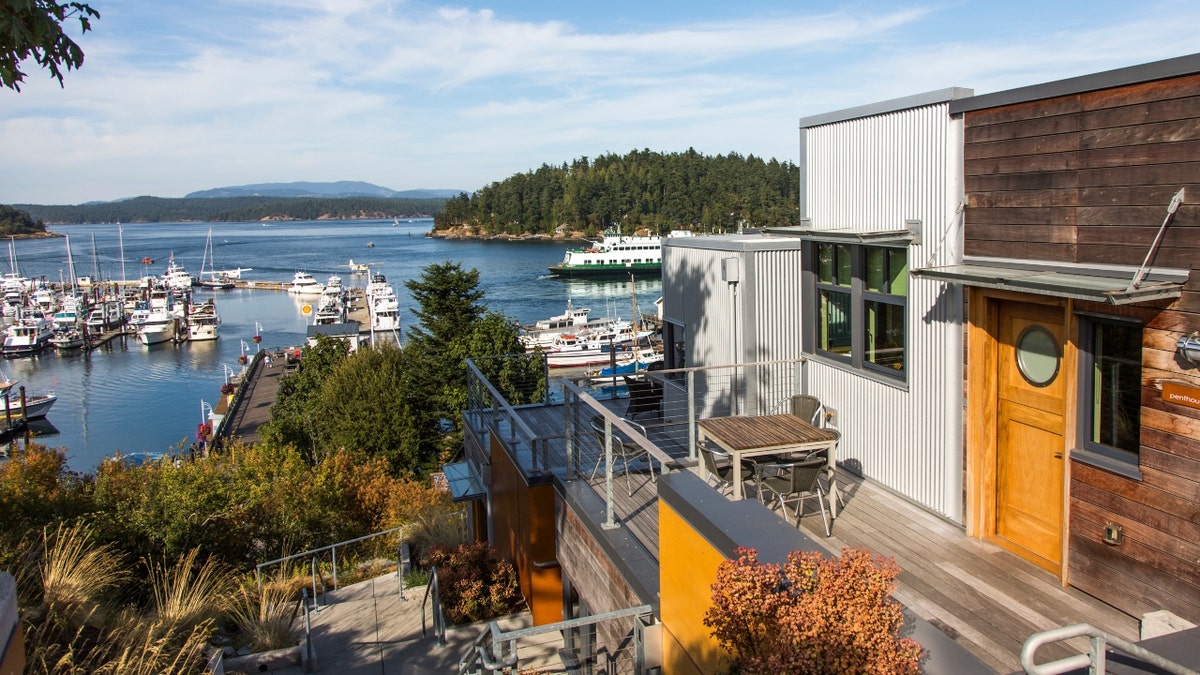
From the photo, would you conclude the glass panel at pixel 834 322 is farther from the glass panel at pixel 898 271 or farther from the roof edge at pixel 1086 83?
the roof edge at pixel 1086 83

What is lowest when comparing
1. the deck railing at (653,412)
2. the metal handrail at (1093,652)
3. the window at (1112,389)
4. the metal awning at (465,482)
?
the metal awning at (465,482)

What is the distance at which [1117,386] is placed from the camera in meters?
4.64

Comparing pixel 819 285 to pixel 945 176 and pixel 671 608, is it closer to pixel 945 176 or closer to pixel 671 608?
pixel 945 176

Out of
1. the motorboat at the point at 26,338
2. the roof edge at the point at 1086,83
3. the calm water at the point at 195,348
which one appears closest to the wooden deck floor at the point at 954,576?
the roof edge at the point at 1086,83

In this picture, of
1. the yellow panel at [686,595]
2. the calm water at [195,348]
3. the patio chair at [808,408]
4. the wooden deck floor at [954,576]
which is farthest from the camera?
the calm water at [195,348]

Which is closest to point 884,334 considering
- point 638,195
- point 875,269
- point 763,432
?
point 875,269

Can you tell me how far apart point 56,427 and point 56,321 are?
125 ft

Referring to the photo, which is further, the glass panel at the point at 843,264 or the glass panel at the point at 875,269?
the glass panel at the point at 843,264

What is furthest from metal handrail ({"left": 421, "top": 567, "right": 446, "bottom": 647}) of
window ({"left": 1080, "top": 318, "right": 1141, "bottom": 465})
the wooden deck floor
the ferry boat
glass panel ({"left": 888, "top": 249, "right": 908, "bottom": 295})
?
the ferry boat

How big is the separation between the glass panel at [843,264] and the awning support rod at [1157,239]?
10.1 ft

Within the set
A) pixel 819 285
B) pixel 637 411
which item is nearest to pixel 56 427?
pixel 637 411

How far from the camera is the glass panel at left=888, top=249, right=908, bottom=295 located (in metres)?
6.45

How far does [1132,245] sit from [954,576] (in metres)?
2.05

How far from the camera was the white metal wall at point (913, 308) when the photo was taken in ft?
19.2
